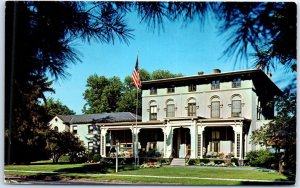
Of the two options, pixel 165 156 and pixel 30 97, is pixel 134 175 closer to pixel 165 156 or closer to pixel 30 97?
pixel 165 156

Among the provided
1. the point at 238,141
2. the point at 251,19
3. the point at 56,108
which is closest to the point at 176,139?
the point at 238,141

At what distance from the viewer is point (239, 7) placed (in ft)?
14.8

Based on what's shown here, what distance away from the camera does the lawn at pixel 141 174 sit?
5598 millimetres

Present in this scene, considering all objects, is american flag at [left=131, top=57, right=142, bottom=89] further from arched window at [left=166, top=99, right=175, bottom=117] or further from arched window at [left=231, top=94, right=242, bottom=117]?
arched window at [left=231, top=94, right=242, bottom=117]

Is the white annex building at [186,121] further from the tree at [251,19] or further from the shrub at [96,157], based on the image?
the tree at [251,19]

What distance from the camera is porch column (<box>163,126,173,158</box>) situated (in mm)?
5980

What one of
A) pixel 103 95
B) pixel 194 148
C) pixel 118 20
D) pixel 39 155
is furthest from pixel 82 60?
pixel 194 148

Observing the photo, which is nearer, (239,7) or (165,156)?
(239,7)

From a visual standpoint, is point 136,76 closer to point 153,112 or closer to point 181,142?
point 153,112

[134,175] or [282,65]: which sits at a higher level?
[282,65]

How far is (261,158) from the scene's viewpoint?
5676 mm

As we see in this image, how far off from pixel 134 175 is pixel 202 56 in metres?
1.62

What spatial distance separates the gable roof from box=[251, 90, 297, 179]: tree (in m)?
1.51

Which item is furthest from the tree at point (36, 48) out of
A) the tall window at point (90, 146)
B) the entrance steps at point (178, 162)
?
the entrance steps at point (178, 162)
